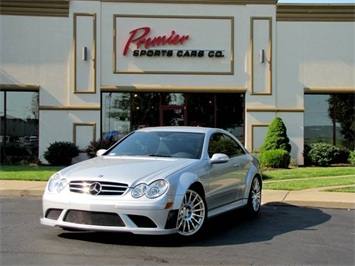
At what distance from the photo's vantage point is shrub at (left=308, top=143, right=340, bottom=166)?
19.5m

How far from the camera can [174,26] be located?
20312mm

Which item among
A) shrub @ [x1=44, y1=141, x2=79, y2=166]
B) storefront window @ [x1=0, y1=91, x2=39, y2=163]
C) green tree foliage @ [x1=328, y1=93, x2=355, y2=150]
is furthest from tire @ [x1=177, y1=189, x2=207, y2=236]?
green tree foliage @ [x1=328, y1=93, x2=355, y2=150]

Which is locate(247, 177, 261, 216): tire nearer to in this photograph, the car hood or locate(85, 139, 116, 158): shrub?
the car hood

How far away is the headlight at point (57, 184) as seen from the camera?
6.50 meters

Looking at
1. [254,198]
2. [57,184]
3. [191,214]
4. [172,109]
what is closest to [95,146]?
[172,109]

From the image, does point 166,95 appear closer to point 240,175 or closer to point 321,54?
point 321,54

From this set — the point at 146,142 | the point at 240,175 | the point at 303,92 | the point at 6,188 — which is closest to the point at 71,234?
the point at 146,142

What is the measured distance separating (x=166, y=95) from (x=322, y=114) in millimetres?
6634

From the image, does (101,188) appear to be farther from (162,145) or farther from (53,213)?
(162,145)

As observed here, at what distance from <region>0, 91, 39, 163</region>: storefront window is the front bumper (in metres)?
15.0

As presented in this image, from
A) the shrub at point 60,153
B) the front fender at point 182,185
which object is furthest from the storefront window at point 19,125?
the front fender at point 182,185

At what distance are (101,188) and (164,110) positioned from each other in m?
14.4

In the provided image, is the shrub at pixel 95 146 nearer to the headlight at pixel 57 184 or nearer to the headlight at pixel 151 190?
the headlight at pixel 57 184

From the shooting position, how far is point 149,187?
20.4 ft
